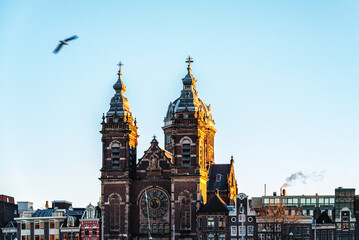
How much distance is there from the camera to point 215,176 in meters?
156

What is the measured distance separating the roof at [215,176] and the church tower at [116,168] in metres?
14.5

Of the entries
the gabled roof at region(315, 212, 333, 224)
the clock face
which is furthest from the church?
the gabled roof at region(315, 212, 333, 224)

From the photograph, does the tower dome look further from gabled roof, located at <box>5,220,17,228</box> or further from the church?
gabled roof, located at <box>5,220,17,228</box>

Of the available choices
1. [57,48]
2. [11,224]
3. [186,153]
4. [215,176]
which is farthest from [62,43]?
Result: [11,224]

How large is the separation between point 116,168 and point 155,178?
20.7 feet

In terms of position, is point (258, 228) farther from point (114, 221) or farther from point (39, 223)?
point (39, 223)

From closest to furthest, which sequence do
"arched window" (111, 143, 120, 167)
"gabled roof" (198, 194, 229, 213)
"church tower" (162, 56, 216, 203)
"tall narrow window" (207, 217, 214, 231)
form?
"tall narrow window" (207, 217, 214, 231) → "gabled roof" (198, 194, 229, 213) → "church tower" (162, 56, 216, 203) → "arched window" (111, 143, 120, 167)

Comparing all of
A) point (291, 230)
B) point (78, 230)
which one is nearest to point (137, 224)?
point (78, 230)

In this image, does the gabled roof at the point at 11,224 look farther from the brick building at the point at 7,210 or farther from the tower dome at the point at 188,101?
the tower dome at the point at 188,101

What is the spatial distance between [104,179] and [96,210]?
921cm

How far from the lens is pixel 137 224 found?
146 metres

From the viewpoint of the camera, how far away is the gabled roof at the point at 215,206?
142625mm

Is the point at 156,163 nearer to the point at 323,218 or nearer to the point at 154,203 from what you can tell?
the point at 154,203

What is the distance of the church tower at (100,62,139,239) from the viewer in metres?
144
